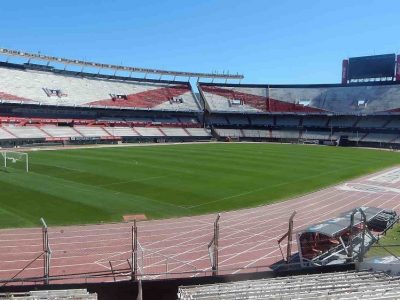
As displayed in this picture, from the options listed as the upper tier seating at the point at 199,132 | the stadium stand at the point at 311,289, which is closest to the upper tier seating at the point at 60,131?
the upper tier seating at the point at 199,132

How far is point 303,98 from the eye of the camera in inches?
3789

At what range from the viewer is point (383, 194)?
28.7 m

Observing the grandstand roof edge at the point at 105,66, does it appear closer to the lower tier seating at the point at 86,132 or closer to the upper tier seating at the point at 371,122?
A: the lower tier seating at the point at 86,132

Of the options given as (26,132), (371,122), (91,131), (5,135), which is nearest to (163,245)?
(5,135)

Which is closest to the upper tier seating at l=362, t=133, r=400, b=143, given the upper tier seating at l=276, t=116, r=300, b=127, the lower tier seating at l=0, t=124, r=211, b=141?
the upper tier seating at l=276, t=116, r=300, b=127

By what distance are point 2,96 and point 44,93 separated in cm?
903

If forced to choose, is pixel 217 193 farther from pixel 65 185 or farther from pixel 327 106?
pixel 327 106

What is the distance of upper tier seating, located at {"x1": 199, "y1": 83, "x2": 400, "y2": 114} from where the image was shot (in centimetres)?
8488

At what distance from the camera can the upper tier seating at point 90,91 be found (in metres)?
72.2

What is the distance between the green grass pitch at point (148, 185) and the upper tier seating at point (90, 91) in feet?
107

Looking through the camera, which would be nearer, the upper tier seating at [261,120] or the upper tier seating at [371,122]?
the upper tier seating at [371,122]

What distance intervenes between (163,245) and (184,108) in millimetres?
79907

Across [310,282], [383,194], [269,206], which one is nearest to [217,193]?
[269,206]

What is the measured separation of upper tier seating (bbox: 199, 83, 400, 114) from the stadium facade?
225 millimetres
